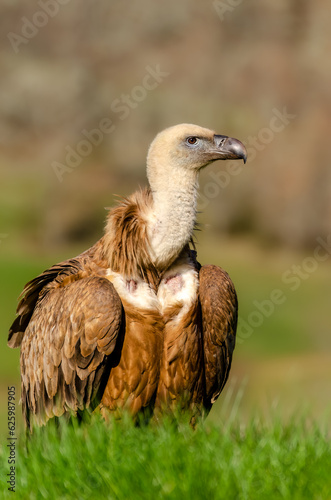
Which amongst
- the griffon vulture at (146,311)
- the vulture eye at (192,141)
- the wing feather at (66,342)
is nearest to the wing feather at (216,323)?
the griffon vulture at (146,311)

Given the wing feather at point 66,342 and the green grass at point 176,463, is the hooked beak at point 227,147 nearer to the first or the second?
the wing feather at point 66,342

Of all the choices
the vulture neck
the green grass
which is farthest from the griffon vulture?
the green grass

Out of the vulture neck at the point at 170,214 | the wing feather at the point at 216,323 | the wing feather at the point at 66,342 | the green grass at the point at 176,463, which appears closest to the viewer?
the green grass at the point at 176,463

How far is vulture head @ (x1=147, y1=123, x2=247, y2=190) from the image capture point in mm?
4996

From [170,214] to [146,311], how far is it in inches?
23.1

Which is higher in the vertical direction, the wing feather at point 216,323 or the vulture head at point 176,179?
the vulture head at point 176,179

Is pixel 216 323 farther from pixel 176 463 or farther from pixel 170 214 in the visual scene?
pixel 176 463

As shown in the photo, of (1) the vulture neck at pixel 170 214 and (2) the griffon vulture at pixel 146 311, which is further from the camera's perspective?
(1) the vulture neck at pixel 170 214

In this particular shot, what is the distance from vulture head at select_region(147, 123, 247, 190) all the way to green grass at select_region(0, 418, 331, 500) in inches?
59.9

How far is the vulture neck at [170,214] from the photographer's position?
195 inches

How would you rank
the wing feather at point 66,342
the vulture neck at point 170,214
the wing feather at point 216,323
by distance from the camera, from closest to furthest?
the wing feather at point 66,342 → the vulture neck at point 170,214 → the wing feather at point 216,323

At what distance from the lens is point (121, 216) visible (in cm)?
503

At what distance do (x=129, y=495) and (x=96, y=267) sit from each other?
1790mm

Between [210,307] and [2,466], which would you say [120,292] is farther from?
[2,466]
